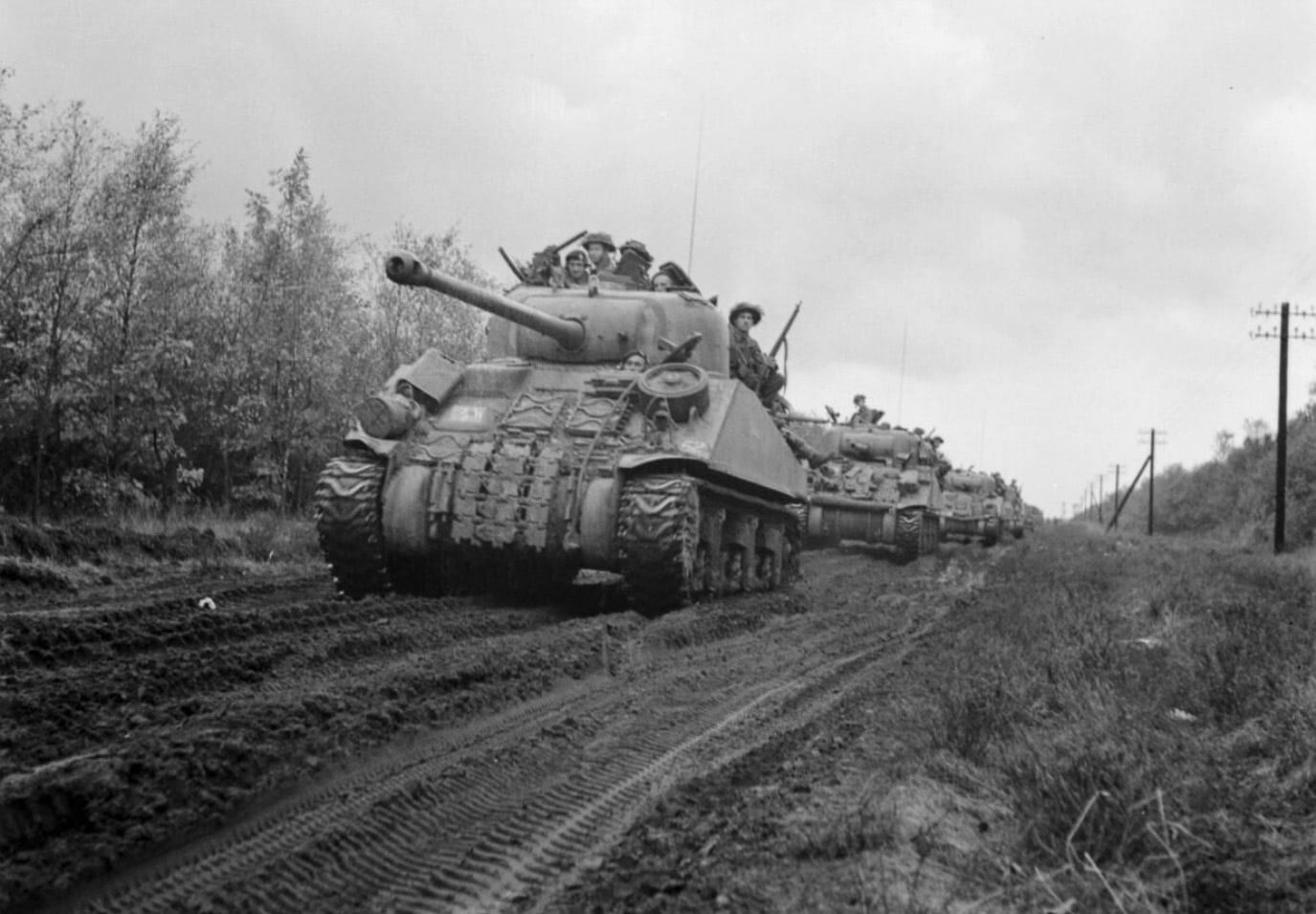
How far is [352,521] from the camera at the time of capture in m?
9.14

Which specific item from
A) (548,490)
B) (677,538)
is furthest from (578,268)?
(677,538)

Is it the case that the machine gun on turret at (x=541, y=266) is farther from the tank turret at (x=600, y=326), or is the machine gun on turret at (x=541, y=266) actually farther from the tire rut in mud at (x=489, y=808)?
the tire rut in mud at (x=489, y=808)

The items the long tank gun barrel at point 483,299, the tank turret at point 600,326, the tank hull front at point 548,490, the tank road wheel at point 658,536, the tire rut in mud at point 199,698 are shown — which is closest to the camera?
the tire rut in mud at point 199,698

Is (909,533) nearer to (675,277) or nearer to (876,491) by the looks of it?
(876,491)

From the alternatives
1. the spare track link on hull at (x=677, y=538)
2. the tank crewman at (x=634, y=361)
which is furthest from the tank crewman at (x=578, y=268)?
the spare track link on hull at (x=677, y=538)

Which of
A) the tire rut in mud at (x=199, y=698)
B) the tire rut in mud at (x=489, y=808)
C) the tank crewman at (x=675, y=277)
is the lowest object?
the tire rut in mud at (x=489, y=808)

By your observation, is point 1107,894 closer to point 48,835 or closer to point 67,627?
point 48,835

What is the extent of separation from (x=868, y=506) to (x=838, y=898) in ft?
63.8

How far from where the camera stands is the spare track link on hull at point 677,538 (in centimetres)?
869

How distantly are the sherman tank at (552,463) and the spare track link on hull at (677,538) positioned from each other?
0.02 m

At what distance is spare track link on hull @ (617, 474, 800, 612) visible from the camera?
869cm

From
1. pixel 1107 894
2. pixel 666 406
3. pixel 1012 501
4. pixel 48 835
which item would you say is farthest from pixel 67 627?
pixel 1012 501

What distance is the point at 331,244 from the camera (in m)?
22.6

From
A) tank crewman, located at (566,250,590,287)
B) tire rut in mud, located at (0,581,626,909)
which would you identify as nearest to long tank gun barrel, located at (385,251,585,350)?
tank crewman, located at (566,250,590,287)
